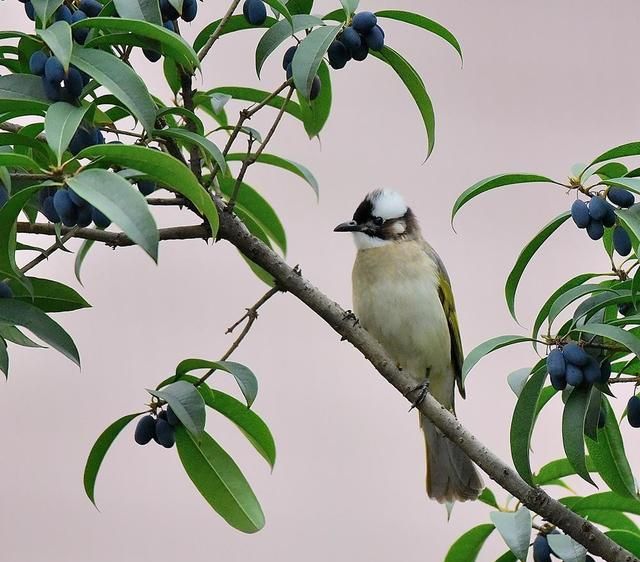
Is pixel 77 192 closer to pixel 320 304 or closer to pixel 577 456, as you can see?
pixel 320 304

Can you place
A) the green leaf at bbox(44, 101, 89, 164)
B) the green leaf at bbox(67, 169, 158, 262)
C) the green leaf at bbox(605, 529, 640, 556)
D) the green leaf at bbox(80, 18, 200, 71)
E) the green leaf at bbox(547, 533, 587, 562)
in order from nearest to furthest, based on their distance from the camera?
the green leaf at bbox(67, 169, 158, 262) < the green leaf at bbox(44, 101, 89, 164) < the green leaf at bbox(80, 18, 200, 71) < the green leaf at bbox(547, 533, 587, 562) < the green leaf at bbox(605, 529, 640, 556)

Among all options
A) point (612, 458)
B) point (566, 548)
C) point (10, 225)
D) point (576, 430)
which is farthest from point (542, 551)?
point (10, 225)

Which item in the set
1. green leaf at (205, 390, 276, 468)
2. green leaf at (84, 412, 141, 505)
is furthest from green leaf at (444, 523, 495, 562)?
green leaf at (84, 412, 141, 505)

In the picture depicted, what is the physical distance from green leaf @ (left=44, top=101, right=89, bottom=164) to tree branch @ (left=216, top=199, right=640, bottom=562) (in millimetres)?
282

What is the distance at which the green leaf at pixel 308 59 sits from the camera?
47.1 inches

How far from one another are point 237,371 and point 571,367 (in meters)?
0.44

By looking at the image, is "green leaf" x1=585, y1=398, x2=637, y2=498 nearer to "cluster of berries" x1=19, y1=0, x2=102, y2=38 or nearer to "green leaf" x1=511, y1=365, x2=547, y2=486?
"green leaf" x1=511, y1=365, x2=547, y2=486

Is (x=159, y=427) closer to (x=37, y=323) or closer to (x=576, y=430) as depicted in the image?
(x=37, y=323)

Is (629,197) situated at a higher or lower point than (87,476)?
higher

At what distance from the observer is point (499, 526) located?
1375 mm

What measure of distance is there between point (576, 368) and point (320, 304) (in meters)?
0.36

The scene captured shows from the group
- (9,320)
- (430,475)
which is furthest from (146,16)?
(430,475)

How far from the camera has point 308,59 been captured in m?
1.21

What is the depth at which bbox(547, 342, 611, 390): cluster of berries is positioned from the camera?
119cm
